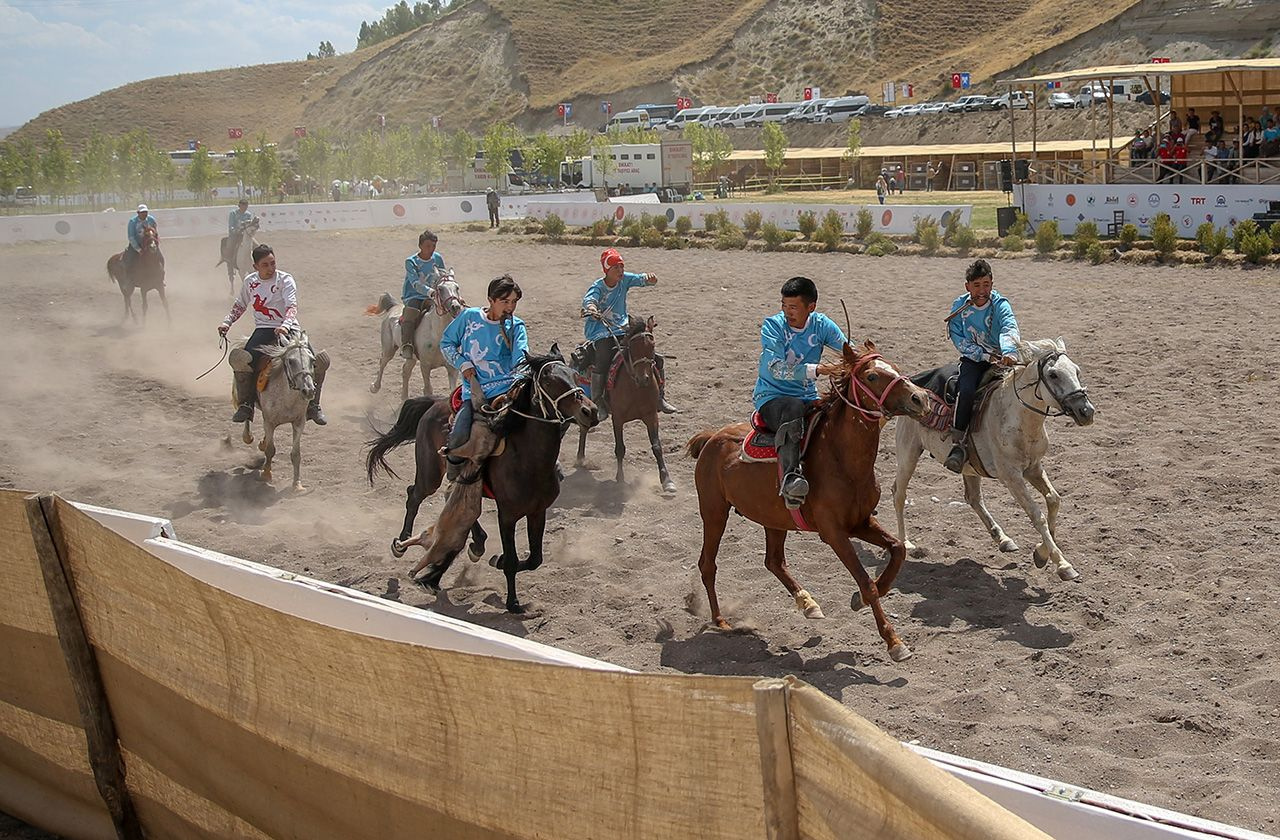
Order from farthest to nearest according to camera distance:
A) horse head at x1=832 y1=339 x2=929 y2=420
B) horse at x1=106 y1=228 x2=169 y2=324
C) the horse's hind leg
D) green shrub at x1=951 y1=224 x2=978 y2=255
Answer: green shrub at x1=951 y1=224 x2=978 y2=255
horse at x1=106 y1=228 x2=169 y2=324
the horse's hind leg
horse head at x1=832 y1=339 x2=929 y2=420

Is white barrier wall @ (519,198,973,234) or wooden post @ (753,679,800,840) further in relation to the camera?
white barrier wall @ (519,198,973,234)

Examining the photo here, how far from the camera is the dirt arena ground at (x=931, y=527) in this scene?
257 inches

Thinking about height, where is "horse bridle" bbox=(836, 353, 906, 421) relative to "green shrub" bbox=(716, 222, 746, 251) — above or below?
below

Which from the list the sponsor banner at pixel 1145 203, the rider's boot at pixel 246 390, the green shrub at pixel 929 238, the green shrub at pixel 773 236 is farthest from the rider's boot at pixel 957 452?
the green shrub at pixel 773 236

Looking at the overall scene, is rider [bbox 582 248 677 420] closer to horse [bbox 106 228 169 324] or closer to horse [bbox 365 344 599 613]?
horse [bbox 365 344 599 613]

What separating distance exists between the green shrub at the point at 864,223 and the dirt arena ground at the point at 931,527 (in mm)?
7647

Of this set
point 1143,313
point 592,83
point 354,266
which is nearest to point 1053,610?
point 1143,313

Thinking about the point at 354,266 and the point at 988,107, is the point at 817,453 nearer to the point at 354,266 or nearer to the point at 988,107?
the point at 354,266

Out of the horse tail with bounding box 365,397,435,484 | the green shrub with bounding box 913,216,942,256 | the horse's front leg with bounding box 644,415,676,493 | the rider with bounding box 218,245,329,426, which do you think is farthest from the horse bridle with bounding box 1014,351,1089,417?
the green shrub with bounding box 913,216,942,256

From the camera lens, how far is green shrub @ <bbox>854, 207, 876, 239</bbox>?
29203 mm

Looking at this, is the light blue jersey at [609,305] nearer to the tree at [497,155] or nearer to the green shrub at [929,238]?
the green shrub at [929,238]

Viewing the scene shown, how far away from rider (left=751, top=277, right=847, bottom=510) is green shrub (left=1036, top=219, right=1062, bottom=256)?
18.6 m

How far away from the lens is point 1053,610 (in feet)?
26.7

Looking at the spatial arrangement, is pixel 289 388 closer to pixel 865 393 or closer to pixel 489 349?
pixel 489 349
